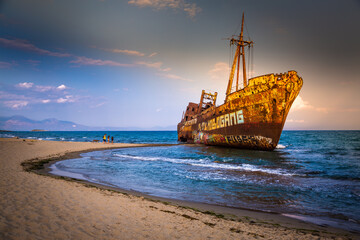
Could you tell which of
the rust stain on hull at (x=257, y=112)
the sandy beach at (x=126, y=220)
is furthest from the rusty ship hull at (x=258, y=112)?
the sandy beach at (x=126, y=220)

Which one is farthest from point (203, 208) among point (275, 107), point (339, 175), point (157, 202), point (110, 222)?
point (275, 107)

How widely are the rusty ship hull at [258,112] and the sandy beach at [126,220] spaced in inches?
593

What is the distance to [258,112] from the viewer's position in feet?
62.0

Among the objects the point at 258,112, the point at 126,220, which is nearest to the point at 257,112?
the point at 258,112

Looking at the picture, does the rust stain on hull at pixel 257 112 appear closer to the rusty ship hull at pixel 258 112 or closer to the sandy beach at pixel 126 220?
the rusty ship hull at pixel 258 112

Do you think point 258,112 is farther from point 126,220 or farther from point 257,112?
point 126,220

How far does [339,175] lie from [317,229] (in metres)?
8.70

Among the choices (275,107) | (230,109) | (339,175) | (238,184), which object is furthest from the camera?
(230,109)

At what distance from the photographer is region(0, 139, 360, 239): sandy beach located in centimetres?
353

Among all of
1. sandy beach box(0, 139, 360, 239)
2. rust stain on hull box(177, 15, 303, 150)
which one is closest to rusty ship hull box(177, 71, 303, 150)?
rust stain on hull box(177, 15, 303, 150)

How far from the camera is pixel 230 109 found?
A: 70.2 ft

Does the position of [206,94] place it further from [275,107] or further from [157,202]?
[157,202]

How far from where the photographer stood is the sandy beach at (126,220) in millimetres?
3530

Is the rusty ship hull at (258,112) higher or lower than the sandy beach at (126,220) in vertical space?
higher
